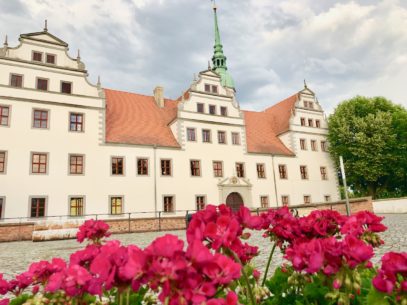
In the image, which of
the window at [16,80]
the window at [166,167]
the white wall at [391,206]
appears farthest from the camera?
the white wall at [391,206]

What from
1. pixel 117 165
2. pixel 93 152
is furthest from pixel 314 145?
pixel 93 152

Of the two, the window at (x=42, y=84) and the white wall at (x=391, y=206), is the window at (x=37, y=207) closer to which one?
the window at (x=42, y=84)

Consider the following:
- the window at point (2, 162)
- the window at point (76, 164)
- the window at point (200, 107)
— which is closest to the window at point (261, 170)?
the window at point (200, 107)

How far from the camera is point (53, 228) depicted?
17.1 m

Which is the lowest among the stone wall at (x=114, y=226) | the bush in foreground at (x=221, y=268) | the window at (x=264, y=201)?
the stone wall at (x=114, y=226)

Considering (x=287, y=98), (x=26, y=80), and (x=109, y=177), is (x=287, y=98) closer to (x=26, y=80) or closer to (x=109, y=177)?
(x=109, y=177)

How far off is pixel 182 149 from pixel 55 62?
11381mm

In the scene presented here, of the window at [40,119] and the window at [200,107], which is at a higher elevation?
the window at [200,107]

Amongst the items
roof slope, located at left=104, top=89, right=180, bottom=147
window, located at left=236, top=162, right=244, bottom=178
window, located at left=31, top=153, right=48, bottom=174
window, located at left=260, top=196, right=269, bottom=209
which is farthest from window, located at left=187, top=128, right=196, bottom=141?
window, located at left=31, top=153, right=48, bottom=174

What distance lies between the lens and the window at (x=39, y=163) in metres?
19.9

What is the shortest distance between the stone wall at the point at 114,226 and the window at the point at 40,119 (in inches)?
265

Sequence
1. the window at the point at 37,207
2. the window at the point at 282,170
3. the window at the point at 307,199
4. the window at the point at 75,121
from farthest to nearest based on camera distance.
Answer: the window at the point at 307,199 < the window at the point at 282,170 < the window at the point at 75,121 < the window at the point at 37,207

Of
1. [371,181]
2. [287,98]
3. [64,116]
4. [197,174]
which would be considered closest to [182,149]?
[197,174]

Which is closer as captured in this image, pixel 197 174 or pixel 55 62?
pixel 55 62
